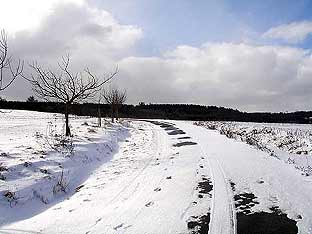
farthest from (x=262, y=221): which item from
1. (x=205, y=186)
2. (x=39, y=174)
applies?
(x=39, y=174)

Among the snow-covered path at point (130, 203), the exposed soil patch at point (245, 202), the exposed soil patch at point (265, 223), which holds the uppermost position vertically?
the exposed soil patch at point (245, 202)

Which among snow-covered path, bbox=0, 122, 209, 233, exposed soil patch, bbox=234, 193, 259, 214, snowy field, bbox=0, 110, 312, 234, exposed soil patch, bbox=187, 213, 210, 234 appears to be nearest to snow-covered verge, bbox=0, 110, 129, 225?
snowy field, bbox=0, 110, 312, 234

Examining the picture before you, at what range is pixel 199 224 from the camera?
213 inches

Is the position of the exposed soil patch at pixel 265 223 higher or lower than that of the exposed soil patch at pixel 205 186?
lower

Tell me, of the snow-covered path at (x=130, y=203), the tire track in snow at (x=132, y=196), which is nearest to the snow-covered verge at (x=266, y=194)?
the snow-covered path at (x=130, y=203)

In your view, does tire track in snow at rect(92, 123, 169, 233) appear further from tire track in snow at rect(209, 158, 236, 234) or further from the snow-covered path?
tire track in snow at rect(209, 158, 236, 234)

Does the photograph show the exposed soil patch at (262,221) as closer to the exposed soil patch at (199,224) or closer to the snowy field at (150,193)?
the snowy field at (150,193)

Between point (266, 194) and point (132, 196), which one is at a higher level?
point (266, 194)

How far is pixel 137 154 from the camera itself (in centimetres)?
1382

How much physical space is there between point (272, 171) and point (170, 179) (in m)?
2.93

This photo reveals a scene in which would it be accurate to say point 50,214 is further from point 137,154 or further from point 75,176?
point 137,154

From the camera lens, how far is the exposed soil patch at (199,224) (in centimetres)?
514

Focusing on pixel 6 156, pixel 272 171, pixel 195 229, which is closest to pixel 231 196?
pixel 195 229

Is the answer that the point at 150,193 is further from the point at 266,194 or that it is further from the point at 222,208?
the point at 266,194
